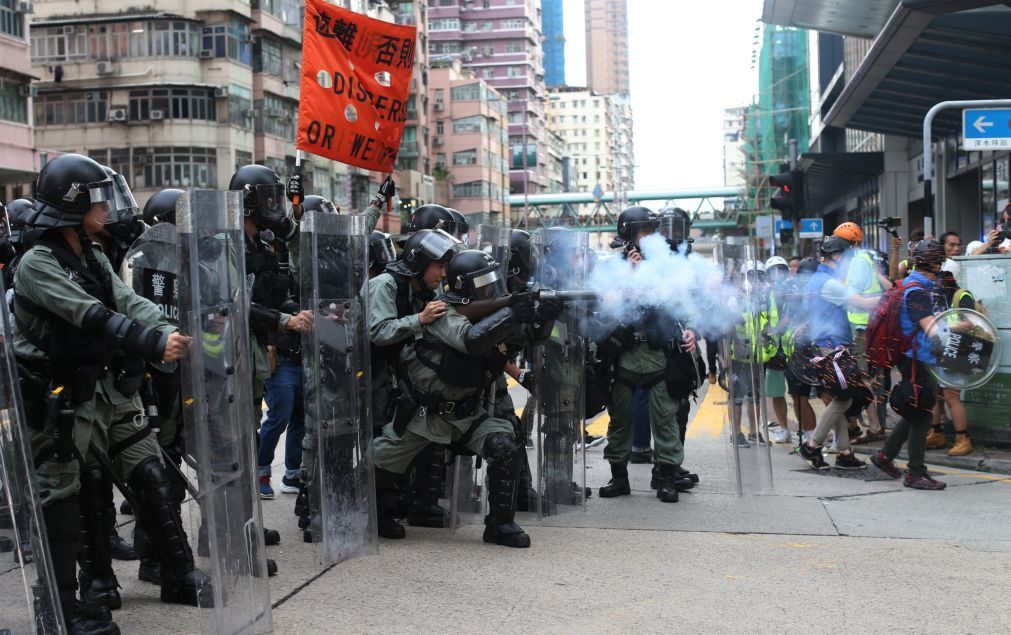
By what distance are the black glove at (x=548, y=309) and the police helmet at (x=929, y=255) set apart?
10.3 feet

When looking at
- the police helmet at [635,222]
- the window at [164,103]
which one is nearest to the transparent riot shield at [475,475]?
the police helmet at [635,222]

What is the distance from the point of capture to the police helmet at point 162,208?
5770mm

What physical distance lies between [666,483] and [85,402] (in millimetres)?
3885

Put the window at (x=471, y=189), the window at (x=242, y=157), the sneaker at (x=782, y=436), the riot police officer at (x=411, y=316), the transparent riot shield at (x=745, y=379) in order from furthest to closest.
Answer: the window at (x=471, y=189)
the window at (x=242, y=157)
the sneaker at (x=782, y=436)
the transparent riot shield at (x=745, y=379)
the riot police officer at (x=411, y=316)

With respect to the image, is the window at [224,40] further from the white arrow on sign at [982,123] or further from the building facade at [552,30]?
the building facade at [552,30]

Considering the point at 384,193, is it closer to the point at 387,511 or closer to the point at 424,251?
the point at 424,251

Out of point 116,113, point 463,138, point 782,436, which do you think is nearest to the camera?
point 782,436

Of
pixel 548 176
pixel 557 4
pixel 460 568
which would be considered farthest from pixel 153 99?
pixel 557 4

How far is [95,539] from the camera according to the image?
14.6ft

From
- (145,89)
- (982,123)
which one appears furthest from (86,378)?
(145,89)

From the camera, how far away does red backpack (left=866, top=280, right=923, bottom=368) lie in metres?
7.31

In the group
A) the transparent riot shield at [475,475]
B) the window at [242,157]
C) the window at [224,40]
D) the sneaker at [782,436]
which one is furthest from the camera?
the window at [242,157]

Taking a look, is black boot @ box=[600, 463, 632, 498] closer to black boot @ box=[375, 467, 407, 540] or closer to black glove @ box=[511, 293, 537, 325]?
black boot @ box=[375, 467, 407, 540]

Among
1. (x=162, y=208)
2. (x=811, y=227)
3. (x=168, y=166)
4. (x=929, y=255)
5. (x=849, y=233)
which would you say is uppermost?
(x=168, y=166)
